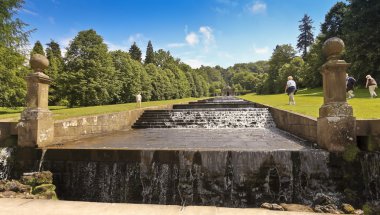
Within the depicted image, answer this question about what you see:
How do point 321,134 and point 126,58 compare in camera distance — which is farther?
point 126,58

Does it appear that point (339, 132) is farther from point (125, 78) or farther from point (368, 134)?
point (125, 78)

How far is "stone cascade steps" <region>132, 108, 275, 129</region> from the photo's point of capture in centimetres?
1334

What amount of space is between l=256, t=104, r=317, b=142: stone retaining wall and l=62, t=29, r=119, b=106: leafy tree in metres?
20.6

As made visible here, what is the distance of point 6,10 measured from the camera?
17391 mm

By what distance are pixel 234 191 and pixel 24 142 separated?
5.56 meters

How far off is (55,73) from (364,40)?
37820 mm

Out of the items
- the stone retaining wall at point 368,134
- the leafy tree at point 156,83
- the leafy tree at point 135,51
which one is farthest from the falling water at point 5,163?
the leafy tree at point 135,51

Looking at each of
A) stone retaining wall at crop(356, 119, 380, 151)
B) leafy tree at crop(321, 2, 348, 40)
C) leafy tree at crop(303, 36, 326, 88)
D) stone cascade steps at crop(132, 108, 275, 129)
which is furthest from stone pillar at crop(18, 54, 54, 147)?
leafy tree at crop(321, 2, 348, 40)

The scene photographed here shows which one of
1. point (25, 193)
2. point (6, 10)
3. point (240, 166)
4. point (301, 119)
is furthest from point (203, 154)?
point (6, 10)

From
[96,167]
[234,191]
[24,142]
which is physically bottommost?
[234,191]

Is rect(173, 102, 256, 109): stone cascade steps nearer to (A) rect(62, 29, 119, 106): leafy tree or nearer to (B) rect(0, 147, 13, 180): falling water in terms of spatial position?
(A) rect(62, 29, 119, 106): leafy tree

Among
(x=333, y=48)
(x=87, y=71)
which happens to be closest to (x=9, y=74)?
(x=87, y=71)

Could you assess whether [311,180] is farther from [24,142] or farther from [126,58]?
[126,58]

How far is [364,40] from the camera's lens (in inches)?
973
